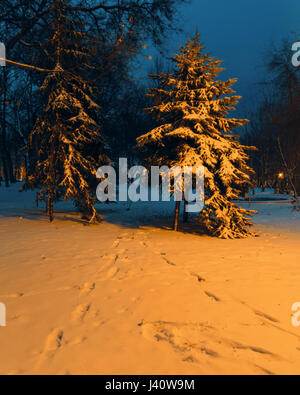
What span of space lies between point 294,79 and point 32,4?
59.1 ft

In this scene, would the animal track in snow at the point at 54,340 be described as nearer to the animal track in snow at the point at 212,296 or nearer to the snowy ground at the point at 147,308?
the snowy ground at the point at 147,308

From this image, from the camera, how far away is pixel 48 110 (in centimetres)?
1131

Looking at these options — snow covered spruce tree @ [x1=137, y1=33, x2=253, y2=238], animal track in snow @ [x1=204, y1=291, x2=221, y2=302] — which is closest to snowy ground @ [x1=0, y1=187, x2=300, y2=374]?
animal track in snow @ [x1=204, y1=291, x2=221, y2=302]

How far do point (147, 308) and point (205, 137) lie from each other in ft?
24.7

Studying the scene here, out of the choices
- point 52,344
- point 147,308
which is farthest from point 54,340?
point 147,308

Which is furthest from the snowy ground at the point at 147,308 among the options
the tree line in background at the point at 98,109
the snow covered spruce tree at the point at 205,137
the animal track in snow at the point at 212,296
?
the tree line in background at the point at 98,109

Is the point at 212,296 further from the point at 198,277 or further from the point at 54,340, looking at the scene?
the point at 54,340

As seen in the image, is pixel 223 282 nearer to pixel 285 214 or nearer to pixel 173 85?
pixel 173 85

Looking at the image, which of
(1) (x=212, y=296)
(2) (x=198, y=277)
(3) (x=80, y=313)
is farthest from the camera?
(2) (x=198, y=277)

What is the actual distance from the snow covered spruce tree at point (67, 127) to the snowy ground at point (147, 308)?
3618mm

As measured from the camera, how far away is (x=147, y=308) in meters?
4.15

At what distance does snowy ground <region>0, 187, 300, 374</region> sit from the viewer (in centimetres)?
291

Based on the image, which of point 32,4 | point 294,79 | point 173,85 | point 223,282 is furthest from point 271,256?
point 294,79

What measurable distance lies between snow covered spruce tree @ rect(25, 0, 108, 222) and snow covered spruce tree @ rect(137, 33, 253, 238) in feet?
8.76
